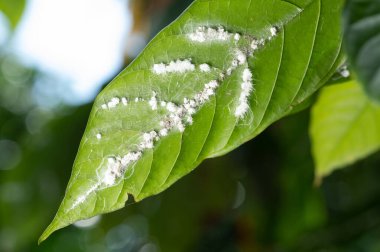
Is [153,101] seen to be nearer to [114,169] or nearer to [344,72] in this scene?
[114,169]

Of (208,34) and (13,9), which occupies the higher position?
(208,34)

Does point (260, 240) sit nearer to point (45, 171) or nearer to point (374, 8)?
point (45, 171)

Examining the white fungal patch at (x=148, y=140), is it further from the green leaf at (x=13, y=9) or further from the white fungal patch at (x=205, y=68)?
the green leaf at (x=13, y=9)

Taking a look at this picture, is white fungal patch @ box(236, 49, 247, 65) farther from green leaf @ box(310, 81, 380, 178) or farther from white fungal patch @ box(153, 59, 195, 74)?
green leaf @ box(310, 81, 380, 178)

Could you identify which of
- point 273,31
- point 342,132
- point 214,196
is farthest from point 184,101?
point 214,196

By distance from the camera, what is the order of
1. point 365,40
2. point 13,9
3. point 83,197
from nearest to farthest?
point 365,40
point 83,197
point 13,9

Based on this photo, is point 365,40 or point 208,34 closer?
point 365,40
